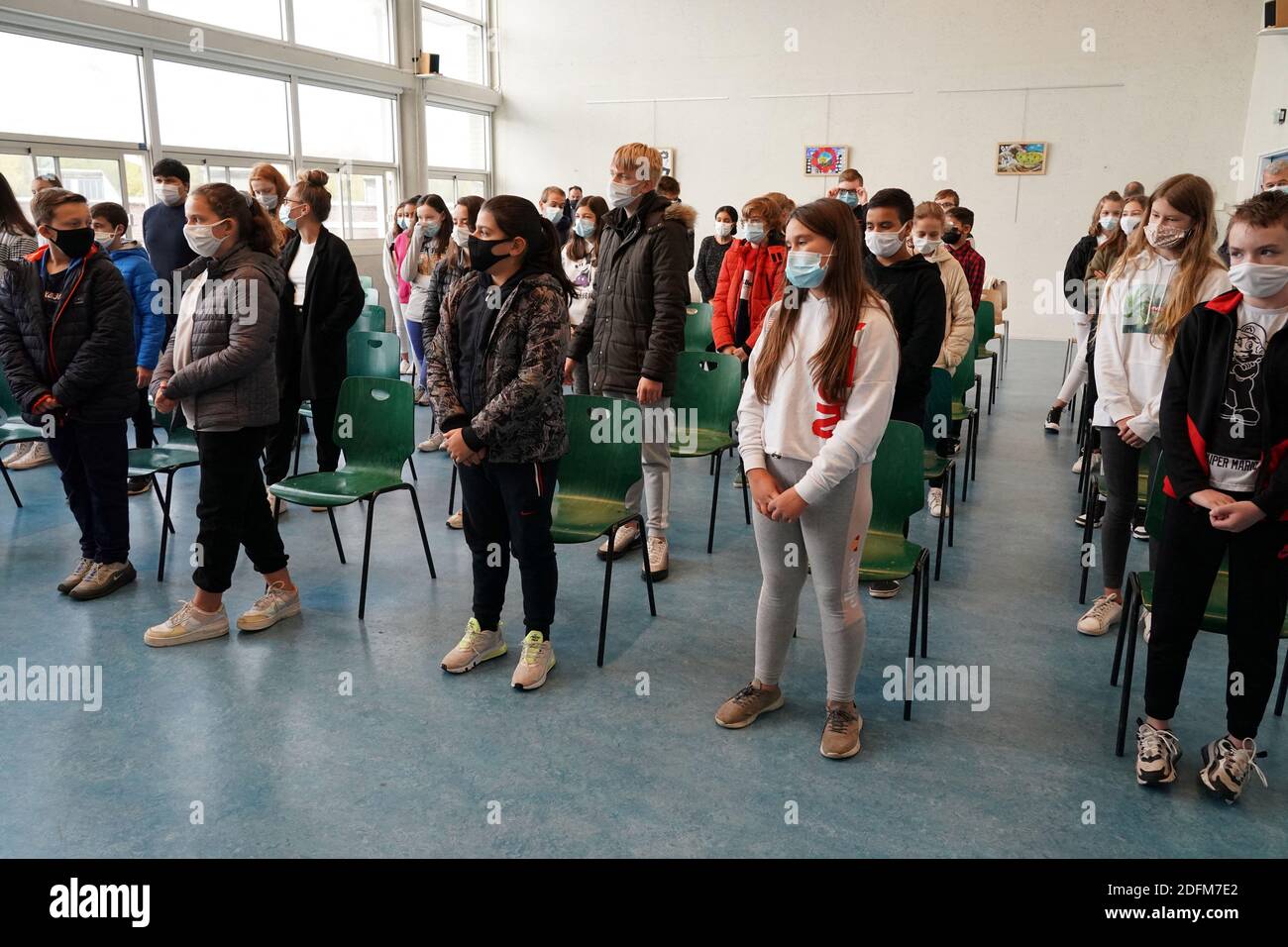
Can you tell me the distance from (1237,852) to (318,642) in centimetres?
293

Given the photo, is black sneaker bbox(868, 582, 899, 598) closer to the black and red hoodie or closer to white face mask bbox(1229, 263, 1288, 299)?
the black and red hoodie

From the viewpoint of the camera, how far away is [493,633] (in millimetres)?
3307

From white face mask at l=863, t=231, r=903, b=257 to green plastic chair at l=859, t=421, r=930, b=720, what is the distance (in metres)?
0.74

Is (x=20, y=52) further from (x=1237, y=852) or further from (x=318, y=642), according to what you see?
(x=1237, y=852)

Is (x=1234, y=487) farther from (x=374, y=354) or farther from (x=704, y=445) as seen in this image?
(x=374, y=354)

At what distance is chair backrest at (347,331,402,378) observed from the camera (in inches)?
201

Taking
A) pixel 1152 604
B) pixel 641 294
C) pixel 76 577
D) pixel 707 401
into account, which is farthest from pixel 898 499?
pixel 76 577

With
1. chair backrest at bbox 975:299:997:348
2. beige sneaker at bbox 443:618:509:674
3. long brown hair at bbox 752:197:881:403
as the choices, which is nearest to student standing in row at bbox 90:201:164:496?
beige sneaker at bbox 443:618:509:674

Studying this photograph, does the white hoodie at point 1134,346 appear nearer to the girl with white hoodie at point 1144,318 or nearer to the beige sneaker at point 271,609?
the girl with white hoodie at point 1144,318

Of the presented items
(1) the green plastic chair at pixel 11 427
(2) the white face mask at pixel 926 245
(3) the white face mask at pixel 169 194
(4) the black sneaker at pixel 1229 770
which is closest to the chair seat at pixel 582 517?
(4) the black sneaker at pixel 1229 770

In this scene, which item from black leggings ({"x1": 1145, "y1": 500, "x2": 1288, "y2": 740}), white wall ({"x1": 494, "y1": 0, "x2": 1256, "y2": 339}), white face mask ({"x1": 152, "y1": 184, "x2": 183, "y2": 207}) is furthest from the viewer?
white wall ({"x1": 494, "y1": 0, "x2": 1256, "y2": 339})

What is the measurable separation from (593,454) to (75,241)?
2150mm

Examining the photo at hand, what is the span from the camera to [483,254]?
2873mm

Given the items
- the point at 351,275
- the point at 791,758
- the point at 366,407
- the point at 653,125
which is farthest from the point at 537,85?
the point at 791,758
